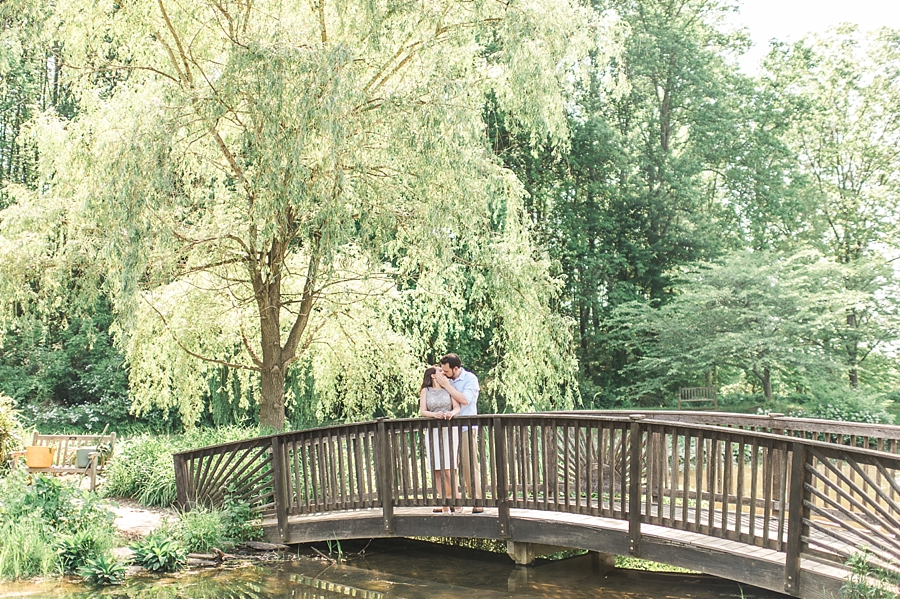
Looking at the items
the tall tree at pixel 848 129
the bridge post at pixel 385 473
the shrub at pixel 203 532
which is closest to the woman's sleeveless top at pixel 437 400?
the bridge post at pixel 385 473

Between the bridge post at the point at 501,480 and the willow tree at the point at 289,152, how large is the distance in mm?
2344

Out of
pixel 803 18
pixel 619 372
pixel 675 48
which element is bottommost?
pixel 619 372

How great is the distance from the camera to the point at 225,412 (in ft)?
58.0

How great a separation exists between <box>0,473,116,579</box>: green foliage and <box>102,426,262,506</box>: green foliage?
6.62ft

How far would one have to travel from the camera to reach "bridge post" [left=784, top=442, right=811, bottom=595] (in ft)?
20.2

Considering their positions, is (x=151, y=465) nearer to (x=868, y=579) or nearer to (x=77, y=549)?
(x=77, y=549)

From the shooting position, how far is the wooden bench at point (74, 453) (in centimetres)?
1201

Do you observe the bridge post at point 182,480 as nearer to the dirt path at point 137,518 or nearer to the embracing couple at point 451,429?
the dirt path at point 137,518

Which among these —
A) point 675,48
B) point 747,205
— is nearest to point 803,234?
point 747,205

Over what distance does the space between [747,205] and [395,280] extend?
62.8 ft

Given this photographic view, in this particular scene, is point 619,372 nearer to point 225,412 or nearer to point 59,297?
point 225,412

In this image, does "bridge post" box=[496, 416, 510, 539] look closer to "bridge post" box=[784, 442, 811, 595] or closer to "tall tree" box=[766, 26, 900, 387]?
Result: "bridge post" box=[784, 442, 811, 595]

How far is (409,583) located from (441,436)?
4.74 ft

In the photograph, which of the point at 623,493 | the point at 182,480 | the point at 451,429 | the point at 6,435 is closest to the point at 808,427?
the point at 623,493
